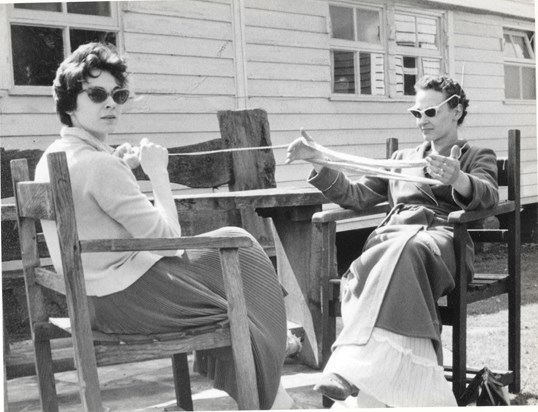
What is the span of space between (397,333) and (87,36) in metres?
3.77

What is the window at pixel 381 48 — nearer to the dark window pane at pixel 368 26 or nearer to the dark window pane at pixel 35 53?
the dark window pane at pixel 368 26

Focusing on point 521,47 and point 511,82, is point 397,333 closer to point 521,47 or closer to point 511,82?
point 511,82

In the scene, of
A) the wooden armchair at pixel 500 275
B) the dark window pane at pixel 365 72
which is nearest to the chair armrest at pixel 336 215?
the wooden armchair at pixel 500 275

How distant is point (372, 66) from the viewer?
8273mm

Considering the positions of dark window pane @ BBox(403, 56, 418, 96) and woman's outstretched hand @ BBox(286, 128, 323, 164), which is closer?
woman's outstretched hand @ BBox(286, 128, 323, 164)

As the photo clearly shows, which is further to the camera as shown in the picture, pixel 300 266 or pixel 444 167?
Answer: pixel 300 266

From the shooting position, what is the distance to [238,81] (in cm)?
659

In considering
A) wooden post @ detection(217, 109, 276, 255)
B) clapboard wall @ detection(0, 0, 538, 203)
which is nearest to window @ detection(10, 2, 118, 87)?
clapboard wall @ detection(0, 0, 538, 203)

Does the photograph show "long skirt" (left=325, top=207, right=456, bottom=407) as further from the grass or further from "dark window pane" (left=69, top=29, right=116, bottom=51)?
"dark window pane" (left=69, top=29, right=116, bottom=51)

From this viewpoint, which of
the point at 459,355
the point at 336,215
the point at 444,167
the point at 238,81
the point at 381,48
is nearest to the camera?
the point at 444,167

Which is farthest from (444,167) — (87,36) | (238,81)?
(238,81)

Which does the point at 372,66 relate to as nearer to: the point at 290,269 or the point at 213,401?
the point at 290,269

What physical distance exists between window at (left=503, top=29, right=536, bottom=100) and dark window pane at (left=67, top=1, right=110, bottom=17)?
19.1ft

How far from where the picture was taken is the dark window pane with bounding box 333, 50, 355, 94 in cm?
781
